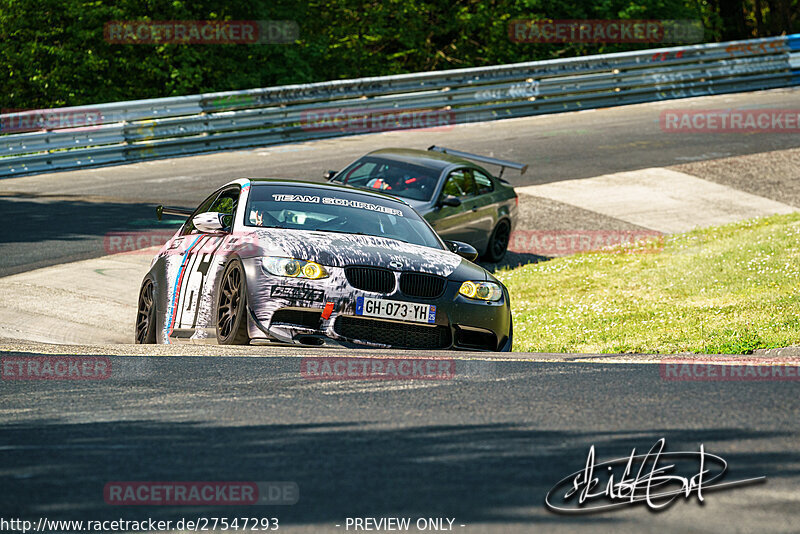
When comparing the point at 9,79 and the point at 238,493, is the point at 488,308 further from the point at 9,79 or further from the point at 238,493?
the point at 9,79

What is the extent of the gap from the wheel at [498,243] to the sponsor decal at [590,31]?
Result: 19.9 m

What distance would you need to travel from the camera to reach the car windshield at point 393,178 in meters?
14.4

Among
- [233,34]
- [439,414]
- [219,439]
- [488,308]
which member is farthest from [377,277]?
[233,34]

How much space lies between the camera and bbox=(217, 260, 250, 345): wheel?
25.4 feet

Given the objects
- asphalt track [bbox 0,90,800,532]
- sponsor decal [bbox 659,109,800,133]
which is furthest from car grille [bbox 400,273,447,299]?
sponsor decal [bbox 659,109,800,133]

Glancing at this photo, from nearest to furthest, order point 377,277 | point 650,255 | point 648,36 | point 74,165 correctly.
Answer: point 377,277 < point 650,255 < point 74,165 < point 648,36

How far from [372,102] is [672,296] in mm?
14049

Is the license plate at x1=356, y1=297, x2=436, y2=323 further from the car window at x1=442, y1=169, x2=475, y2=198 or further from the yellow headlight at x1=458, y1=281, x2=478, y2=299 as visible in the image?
the car window at x1=442, y1=169, x2=475, y2=198

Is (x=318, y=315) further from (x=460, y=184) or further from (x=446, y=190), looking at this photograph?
(x=460, y=184)

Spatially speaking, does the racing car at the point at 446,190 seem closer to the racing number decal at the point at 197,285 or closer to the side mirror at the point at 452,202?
the side mirror at the point at 452,202

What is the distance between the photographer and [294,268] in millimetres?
7688

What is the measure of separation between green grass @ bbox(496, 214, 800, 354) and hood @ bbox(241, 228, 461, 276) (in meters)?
2.33

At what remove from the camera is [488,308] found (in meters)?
8.25

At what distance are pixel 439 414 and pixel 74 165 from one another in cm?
1701
